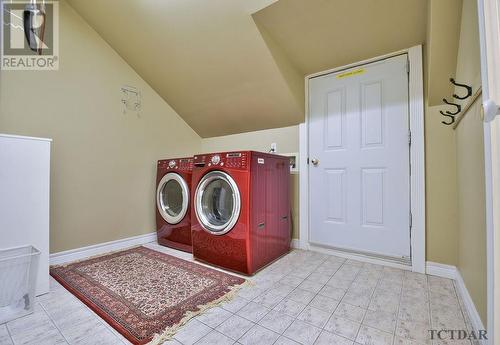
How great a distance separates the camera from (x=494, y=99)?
63cm

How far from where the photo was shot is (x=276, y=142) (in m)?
2.54

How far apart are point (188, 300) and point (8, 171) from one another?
1.33 meters

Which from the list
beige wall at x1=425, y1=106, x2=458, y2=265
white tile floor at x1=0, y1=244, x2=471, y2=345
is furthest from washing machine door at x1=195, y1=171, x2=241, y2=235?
beige wall at x1=425, y1=106, x2=458, y2=265

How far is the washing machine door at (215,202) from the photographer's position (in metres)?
1.77

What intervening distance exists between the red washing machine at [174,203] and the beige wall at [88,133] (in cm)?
23

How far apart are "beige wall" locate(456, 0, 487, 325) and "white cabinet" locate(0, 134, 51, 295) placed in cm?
237

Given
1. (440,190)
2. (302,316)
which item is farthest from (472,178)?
(302,316)

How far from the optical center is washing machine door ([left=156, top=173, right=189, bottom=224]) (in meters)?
2.29

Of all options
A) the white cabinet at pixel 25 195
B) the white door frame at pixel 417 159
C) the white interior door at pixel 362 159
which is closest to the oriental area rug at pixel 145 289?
the white cabinet at pixel 25 195

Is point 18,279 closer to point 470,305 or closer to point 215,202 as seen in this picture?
point 215,202

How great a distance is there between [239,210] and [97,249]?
1500 mm

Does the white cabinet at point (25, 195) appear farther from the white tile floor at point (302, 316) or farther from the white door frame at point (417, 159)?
the white door frame at point (417, 159)

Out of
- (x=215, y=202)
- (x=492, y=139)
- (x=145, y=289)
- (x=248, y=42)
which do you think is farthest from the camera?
(x=215, y=202)

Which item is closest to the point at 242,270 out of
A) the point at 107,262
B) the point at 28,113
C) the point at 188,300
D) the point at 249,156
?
the point at 188,300
